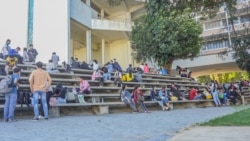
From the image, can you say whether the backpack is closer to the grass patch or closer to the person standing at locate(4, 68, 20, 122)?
the person standing at locate(4, 68, 20, 122)

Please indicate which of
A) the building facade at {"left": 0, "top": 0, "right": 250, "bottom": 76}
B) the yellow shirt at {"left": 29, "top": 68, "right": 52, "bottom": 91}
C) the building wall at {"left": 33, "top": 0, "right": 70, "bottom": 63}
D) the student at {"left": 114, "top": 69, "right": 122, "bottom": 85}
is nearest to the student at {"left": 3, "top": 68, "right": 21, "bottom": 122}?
the yellow shirt at {"left": 29, "top": 68, "right": 52, "bottom": 91}

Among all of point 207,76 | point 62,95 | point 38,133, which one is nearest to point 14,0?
point 62,95

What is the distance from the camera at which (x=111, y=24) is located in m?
31.2

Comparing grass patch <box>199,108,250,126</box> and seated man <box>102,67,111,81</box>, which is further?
seated man <box>102,67,111,81</box>

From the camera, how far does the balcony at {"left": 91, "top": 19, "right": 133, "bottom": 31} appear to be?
2994 cm

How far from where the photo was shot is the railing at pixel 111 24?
29938 mm

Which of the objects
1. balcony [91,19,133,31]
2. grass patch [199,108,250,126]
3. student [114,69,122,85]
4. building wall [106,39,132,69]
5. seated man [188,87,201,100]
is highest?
balcony [91,19,133,31]

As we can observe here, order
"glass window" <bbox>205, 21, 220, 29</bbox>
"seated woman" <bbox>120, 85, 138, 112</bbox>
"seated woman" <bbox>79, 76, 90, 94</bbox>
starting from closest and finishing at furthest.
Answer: "seated woman" <bbox>79, 76, 90, 94</bbox>
"seated woman" <bbox>120, 85, 138, 112</bbox>
"glass window" <bbox>205, 21, 220, 29</bbox>

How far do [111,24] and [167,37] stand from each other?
655 cm

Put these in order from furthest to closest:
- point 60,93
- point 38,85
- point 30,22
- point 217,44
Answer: point 217,44, point 30,22, point 60,93, point 38,85

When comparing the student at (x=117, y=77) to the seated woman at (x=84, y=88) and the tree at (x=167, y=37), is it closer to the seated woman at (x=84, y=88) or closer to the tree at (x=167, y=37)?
the seated woman at (x=84, y=88)

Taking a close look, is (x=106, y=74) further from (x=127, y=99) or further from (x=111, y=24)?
(x=111, y=24)

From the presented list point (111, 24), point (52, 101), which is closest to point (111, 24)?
point (111, 24)

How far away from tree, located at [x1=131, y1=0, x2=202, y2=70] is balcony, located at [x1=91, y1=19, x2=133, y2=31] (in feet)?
12.1
